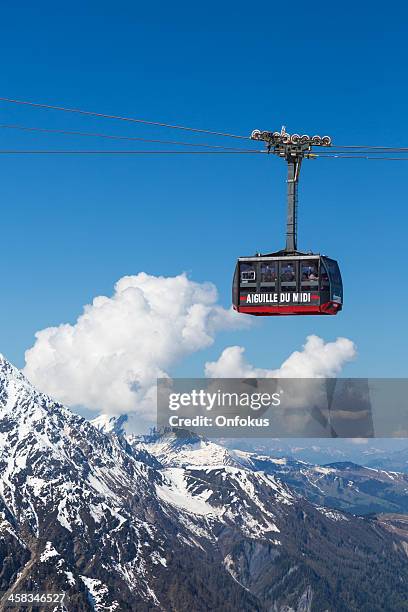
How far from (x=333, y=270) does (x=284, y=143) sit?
15.3 metres

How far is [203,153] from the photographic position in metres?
79.0

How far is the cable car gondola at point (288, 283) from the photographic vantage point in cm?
8181

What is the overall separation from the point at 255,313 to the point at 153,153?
17.0 meters

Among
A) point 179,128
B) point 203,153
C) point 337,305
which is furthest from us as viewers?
point 337,305

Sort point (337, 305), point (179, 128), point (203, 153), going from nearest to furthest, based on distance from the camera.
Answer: point (179, 128) → point (203, 153) → point (337, 305)

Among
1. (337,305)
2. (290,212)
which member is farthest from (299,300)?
(290,212)

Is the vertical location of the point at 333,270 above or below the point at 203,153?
below

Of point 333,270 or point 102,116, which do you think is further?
point 333,270

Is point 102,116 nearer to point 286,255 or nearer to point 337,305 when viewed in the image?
point 286,255

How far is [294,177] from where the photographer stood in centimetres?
7462

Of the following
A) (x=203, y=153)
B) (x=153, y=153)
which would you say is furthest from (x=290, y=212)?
(x=153, y=153)

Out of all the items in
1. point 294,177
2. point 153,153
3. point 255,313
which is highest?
point 153,153

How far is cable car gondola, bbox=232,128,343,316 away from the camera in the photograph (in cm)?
8181

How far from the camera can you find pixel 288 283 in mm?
82375
